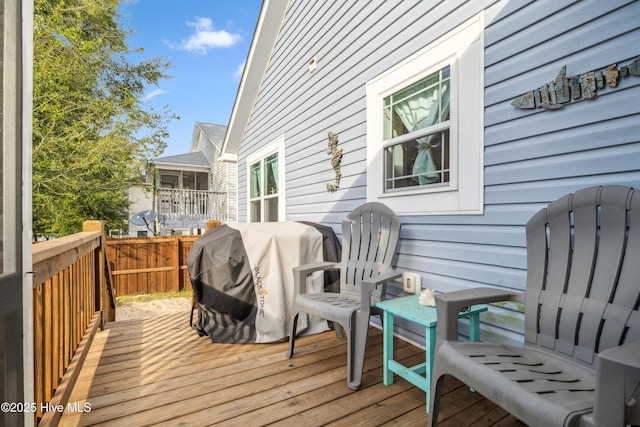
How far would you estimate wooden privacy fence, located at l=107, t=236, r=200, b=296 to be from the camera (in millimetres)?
6062

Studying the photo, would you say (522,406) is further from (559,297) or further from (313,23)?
(313,23)

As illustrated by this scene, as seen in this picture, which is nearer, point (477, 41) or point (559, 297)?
point (559, 297)

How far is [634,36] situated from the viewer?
143 centimetres

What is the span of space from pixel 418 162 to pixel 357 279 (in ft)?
3.71

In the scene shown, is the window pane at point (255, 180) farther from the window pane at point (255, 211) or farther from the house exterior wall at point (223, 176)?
the house exterior wall at point (223, 176)

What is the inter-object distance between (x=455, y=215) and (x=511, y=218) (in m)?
0.40

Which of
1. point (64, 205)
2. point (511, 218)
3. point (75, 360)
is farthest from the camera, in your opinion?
point (64, 205)

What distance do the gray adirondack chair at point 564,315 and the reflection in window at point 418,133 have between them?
96cm

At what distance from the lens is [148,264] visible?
6316 mm

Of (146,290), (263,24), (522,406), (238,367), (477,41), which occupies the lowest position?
(146,290)

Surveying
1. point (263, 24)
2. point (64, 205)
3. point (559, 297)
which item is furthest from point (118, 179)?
point (559, 297)

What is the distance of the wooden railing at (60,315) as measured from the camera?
138 cm

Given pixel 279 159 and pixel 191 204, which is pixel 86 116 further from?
pixel 279 159

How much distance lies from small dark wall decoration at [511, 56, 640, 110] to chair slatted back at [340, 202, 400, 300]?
3.85ft
